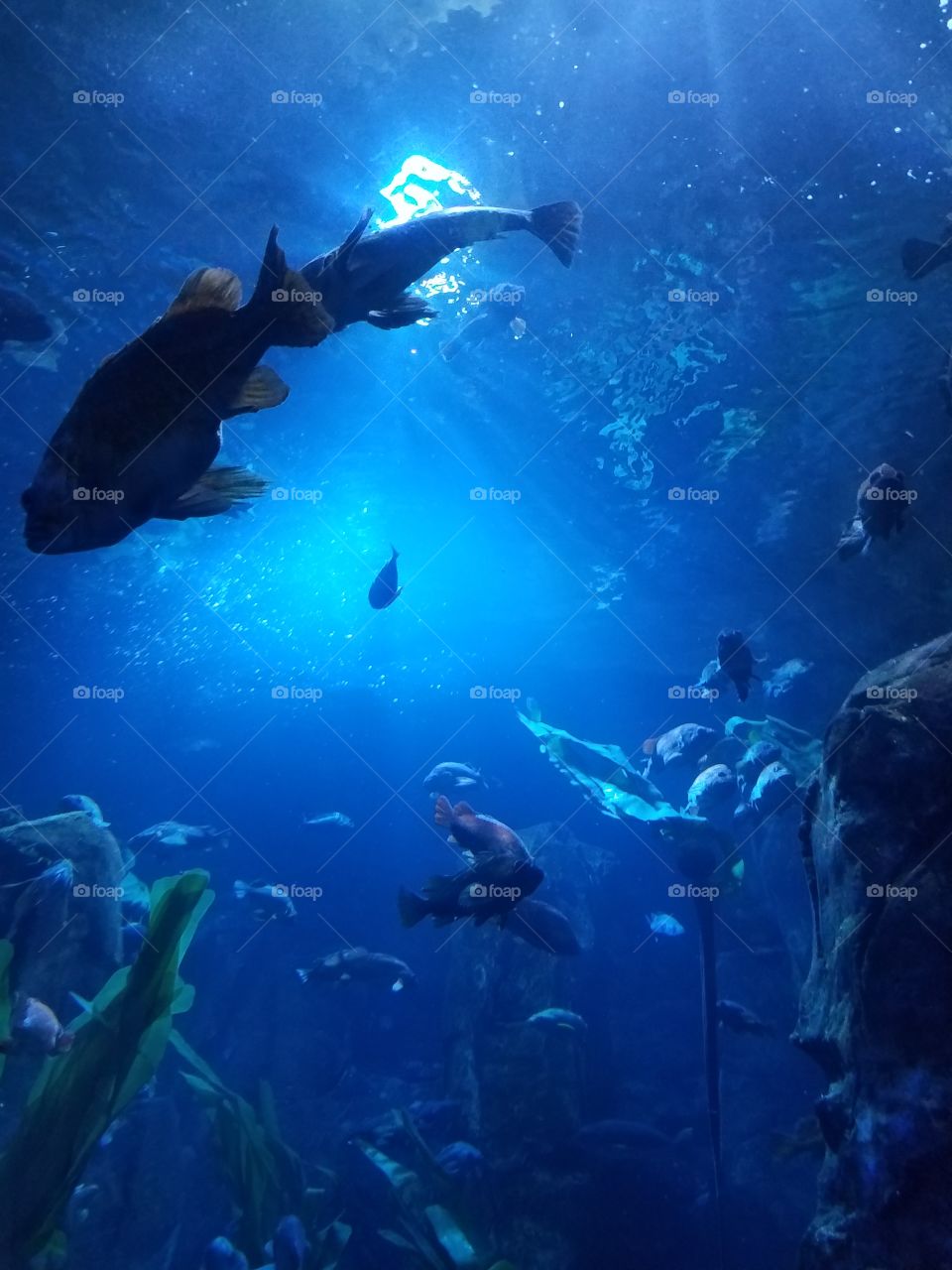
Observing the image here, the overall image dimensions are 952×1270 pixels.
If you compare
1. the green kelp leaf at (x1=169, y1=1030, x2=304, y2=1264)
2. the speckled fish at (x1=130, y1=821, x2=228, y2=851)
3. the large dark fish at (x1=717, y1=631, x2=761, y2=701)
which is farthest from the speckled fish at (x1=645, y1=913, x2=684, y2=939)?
the speckled fish at (x1=130, y1=821, x2=228, y2=851)

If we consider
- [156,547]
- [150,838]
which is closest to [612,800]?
[150,838]

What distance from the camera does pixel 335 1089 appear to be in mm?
11914

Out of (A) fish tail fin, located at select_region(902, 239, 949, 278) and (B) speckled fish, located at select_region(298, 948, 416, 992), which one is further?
(B) speckled fish, located at select_region(298, 948, 416, 992)

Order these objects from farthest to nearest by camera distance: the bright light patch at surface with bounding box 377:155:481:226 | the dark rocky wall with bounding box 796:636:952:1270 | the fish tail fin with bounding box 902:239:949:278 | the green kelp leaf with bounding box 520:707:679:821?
the green kelp leaf with bounding box 520:707:679:821 → the bright light patch at surface with bounding box 377:155:481:226 → the fish tail fin with bounding box 902:239:949:278 → the dark rocky wall with bounding box 796:636:952:1270

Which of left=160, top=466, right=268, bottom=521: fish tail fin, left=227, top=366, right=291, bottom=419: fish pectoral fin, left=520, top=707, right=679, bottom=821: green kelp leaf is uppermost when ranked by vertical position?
left=227, top=366, right=291, bottom=419: fish pectoral fin

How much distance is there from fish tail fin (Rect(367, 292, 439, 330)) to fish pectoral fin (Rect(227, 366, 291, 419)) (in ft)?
3.01

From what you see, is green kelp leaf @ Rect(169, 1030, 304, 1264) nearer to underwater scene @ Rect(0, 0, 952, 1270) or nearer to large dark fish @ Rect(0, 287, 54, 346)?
underwater scene @ Rect(0, 0, 952, 1270)

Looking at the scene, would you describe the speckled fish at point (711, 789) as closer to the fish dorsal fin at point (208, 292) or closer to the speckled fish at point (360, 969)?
the speckled fish at point (360, 969)

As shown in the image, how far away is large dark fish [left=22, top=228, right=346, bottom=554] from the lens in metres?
2.27

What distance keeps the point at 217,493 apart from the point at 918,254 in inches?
345

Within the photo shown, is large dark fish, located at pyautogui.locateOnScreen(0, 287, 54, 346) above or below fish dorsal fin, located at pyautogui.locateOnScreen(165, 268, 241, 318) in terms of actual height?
A: below

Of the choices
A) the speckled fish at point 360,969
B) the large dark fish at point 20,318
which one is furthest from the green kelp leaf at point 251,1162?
the large dark fish at point 20,318

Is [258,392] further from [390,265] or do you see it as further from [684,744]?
[684,744]

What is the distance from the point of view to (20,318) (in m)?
11.3
